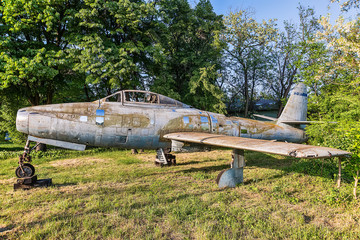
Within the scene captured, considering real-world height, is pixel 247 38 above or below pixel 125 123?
above

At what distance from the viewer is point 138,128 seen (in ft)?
24.9

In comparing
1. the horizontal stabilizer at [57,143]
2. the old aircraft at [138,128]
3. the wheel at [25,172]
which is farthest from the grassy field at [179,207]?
the horizontal stabilizer at [57,143]

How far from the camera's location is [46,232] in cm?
374

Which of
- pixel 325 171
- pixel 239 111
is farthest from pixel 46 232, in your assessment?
pixel 239 111

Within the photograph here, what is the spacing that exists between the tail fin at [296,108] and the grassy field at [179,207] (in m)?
3.45

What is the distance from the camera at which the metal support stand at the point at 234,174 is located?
21.7ft

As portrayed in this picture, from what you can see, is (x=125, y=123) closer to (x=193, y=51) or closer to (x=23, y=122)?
(x=23, y=122)

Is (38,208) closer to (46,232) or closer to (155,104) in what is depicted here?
(46,232)

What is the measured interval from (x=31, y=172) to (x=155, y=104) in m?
5.07

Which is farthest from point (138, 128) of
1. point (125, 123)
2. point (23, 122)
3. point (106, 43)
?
point (106, 43)

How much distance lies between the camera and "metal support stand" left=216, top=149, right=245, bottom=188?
6.61 meters

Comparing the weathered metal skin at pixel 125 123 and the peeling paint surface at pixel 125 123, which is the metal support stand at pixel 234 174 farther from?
the weathered metal skin at pixel 125 123

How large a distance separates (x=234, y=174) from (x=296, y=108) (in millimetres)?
6846

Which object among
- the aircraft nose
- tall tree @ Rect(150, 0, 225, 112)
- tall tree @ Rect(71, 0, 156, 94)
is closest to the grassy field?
the aircraft nose
